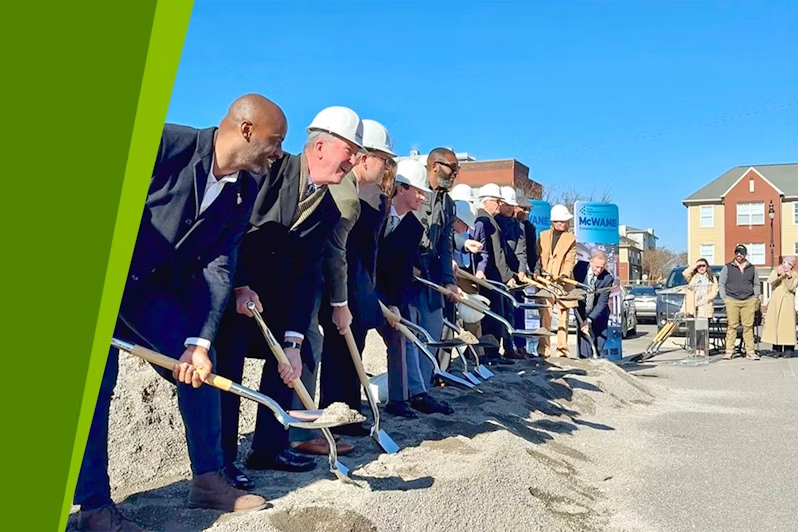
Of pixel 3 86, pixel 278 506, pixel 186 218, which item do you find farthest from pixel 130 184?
pixel 278 506

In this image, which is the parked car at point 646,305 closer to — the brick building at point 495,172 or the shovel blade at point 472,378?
the brick building at point 495,172

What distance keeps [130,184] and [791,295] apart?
14.7m

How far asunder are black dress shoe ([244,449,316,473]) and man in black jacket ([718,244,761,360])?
12.1 meters

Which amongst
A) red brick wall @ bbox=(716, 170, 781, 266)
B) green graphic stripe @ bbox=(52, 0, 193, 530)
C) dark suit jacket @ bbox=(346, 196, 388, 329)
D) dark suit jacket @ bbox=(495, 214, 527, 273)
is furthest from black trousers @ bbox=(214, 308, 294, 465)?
red brick wall @ bbox=(716, 170, 781, 266)

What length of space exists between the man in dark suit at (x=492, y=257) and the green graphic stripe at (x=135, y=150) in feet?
23.9

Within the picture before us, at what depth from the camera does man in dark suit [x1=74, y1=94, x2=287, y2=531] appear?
3402 mm

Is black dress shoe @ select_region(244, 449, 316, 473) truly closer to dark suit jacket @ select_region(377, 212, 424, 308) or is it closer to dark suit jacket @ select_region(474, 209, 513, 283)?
dark suit jacket @ select_region(377, 212, 424, 308)

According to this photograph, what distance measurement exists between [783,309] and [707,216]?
145ft

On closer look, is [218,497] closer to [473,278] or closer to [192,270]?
[192,270]

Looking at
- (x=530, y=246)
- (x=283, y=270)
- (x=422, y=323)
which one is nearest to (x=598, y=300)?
(x=530, y=246)

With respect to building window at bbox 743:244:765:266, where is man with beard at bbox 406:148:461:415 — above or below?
below

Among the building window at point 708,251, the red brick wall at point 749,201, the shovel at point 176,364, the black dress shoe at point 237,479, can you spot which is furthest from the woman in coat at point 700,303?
the building window at point 708,251

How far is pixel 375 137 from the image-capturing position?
518cm

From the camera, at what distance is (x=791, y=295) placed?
14398 millimetres
